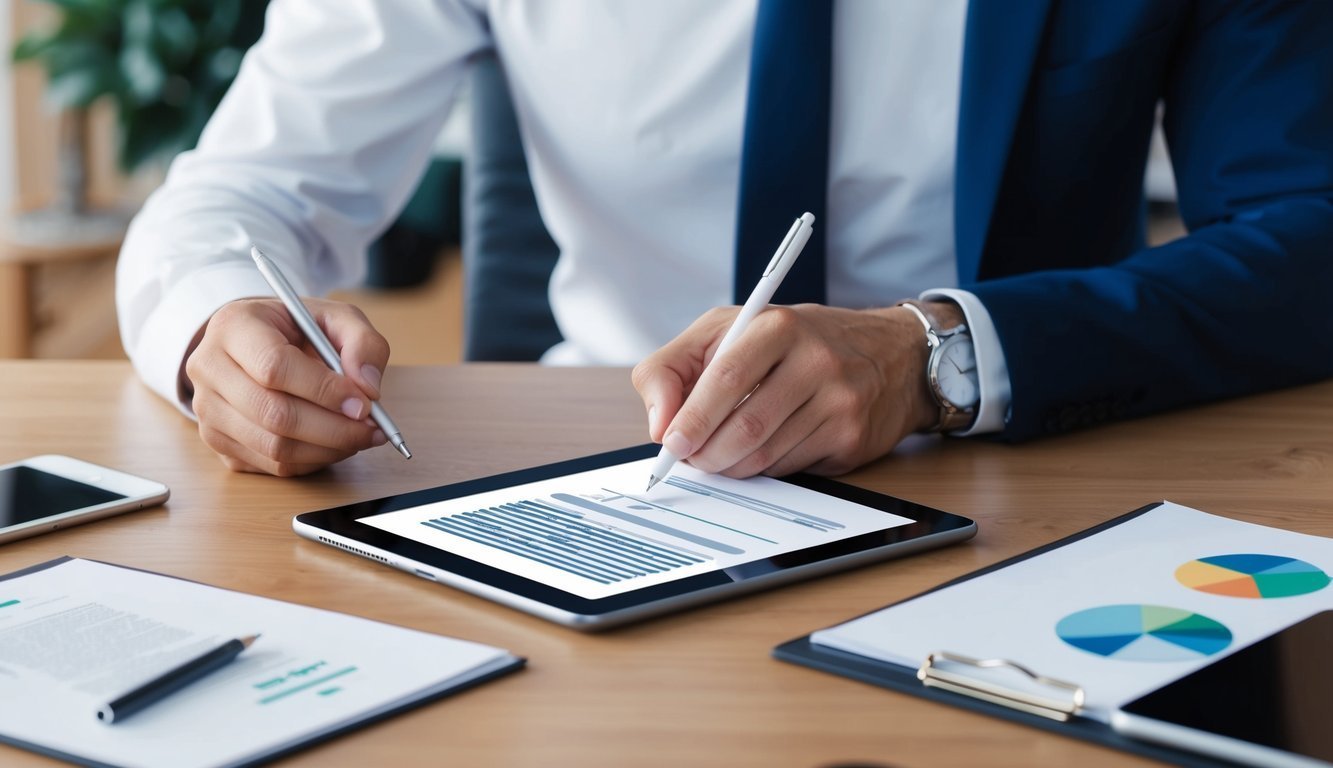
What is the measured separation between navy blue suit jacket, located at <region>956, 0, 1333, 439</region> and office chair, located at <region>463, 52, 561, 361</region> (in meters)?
0.53

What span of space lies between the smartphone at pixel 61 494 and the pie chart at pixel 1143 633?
0.51 metres

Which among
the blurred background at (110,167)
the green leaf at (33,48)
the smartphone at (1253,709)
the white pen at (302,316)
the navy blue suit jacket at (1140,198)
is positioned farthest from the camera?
the green leaf at (33,48)

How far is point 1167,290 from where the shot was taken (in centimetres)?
102

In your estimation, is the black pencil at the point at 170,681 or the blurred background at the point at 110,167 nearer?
the black pencil at the point at 170,681

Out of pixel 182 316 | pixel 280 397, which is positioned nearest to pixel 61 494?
pixel 280 397

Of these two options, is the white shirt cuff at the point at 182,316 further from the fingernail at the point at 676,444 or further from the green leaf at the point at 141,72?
the green leaf at the point at 141,72

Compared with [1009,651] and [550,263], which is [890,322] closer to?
[1009,651]

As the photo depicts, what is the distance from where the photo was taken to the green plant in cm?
353

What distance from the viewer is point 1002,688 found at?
515 millimetres

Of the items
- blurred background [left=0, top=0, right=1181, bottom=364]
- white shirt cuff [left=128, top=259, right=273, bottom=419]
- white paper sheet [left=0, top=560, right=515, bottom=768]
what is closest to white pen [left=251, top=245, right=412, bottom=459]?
white shirt cuff [left=128, top=259, right=273, bottom=419]

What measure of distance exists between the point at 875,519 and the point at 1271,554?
19cm

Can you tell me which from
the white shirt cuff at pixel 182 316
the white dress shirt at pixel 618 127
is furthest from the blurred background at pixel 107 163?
the white shirt cuff at pixel 182 316

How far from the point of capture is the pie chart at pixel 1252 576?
2.02 ft

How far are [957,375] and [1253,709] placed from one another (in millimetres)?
438
